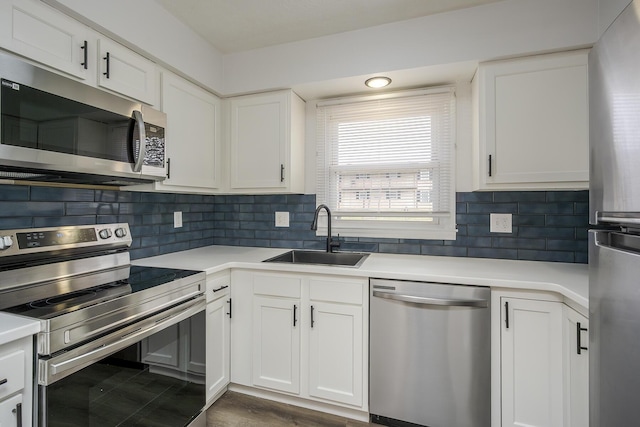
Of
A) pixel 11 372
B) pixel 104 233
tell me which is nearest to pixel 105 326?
pixel 11 372

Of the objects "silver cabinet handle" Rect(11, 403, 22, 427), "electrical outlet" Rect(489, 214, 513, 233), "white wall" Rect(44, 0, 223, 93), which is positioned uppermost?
"white wall" Rect(44, 0, 223, 93)

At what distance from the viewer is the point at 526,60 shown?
1739mm

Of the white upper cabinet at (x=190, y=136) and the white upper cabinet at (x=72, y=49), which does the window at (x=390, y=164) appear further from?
the white upper cabinet at (x=72, y=49)

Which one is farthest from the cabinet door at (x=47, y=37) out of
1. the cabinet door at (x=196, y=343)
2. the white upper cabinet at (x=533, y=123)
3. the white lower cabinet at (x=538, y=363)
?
the white lower cabinet at (x=538, y=363)

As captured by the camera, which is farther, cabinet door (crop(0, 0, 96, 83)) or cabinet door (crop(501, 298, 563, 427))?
cabinet door (crop(501, 298, 563, 427))

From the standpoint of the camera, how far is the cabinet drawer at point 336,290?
1.75 metres

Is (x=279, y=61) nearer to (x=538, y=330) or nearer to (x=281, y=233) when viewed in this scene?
(x=281, y=233)

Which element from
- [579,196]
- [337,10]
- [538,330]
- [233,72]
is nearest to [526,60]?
[579,196]

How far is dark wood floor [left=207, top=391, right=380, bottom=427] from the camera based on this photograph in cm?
178

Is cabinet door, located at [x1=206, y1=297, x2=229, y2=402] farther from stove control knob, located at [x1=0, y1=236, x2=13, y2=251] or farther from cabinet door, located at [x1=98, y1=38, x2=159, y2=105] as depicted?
cabinet door, located at [x1=98, y1=38, x2=159, y2=105]

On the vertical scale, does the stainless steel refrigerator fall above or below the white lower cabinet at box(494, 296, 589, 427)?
above

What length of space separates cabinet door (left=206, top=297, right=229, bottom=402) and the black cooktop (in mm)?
331

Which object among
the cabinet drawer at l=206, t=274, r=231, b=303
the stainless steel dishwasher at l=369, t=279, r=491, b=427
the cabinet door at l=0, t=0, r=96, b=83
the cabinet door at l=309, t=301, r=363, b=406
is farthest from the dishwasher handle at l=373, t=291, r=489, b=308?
the cabinet door at l=0, t=0, r=96, b=83

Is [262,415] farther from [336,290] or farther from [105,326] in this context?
[105,326]
